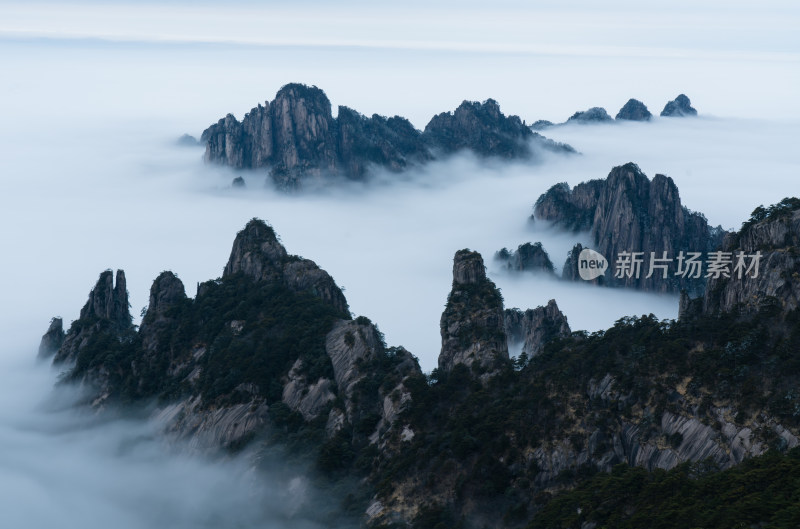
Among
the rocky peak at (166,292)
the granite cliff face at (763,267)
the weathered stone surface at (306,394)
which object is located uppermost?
the granite cliff face at (763,267)

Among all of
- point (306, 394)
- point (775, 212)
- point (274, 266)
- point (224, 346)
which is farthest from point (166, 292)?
point (775, 212)

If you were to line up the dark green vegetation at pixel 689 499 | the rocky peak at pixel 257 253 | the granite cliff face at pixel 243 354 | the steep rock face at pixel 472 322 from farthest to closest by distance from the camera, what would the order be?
the rocky peak at pixel 257 253 < the granite cliff face at pixel 243 354 < the steep rock face at pixel 472 322 < the dark green vegetation at pixel 689 499

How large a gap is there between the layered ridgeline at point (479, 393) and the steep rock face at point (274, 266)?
46 centimetres

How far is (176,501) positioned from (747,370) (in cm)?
6398

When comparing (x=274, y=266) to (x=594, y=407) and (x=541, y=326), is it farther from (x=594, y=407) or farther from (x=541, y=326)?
A: (x=594, y=407)

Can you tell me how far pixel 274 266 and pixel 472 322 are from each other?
41.6m

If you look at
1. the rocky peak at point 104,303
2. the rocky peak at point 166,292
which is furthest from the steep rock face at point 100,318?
the rocky peak at point 166,292

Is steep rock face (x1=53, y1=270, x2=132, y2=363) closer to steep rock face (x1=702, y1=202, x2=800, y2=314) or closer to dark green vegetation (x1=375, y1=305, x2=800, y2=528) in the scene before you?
dark green vegetation (x1=375, y1=305, x2=800, y2=528)

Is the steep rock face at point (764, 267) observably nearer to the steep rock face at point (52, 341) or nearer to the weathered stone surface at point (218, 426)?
the weathered stone surface at point (218, 426)

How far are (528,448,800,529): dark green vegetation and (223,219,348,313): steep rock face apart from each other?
63751 mm

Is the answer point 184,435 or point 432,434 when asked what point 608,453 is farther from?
point 184,435

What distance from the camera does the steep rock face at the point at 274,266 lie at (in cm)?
12569

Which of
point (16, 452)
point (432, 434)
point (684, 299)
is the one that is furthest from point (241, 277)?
point (684, 299)

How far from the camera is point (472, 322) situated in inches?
4058
